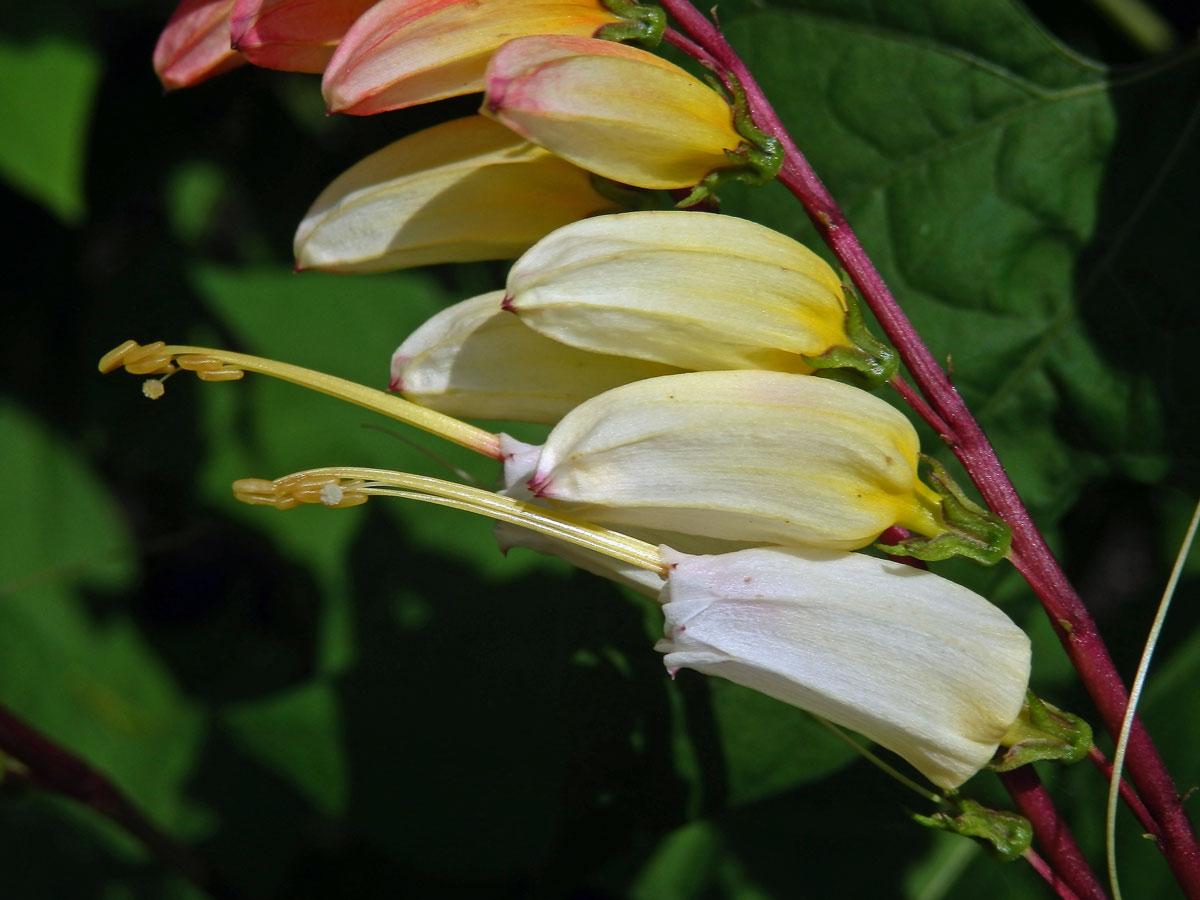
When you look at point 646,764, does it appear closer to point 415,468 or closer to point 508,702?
point 508,702

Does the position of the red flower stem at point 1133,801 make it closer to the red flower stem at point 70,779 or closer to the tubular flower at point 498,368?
the tubular flower at point 498,368

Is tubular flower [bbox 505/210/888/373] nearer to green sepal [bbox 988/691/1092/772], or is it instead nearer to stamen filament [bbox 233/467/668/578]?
stamen filament [bbox 233/467/668/578]

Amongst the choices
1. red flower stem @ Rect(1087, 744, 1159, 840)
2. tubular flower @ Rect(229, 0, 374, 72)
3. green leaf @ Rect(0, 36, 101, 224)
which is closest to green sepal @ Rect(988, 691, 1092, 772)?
red flower stem @ Rect(1087, 744, 1159, 840)

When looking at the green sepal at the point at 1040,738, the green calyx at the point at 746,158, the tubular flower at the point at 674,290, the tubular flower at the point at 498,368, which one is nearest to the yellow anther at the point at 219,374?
the tubular flower at the point at 498,368

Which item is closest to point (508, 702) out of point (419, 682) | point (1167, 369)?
point (419, 682)

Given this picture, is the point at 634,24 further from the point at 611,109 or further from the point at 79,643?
the point at 79,643

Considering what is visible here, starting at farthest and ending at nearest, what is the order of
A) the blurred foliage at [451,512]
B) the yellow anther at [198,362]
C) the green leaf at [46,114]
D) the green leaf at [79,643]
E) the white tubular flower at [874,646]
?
the green leaf at [79,643] → the green leaf at [46,114] → the blurred foliage at [451,512] → the yellow anther at [198,362] → the white tubular flower at [874,646]
